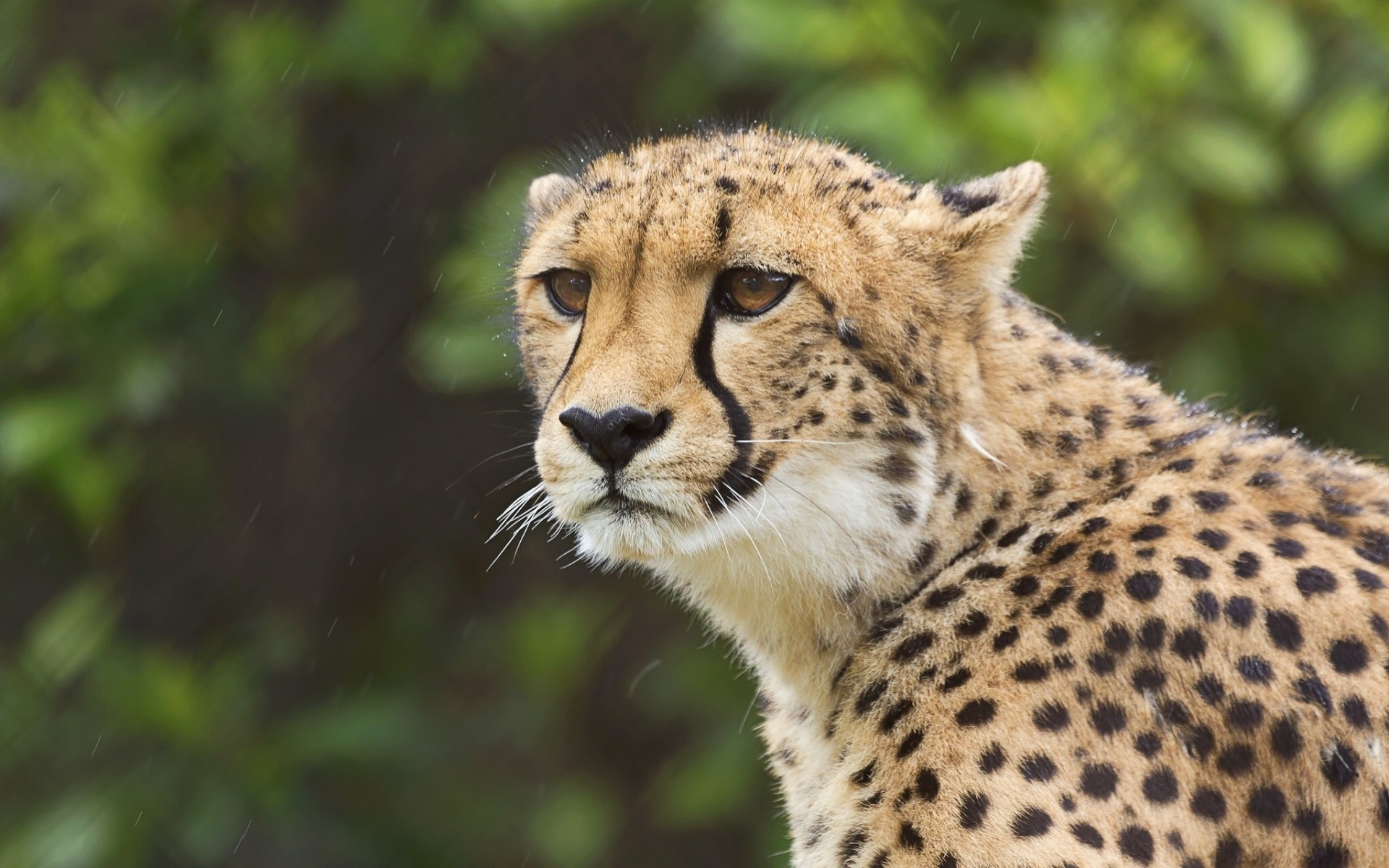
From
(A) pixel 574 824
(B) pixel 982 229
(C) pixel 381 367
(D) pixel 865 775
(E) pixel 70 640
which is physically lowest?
(E) pixel 70 640

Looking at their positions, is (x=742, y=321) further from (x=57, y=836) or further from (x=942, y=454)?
(x=57, y=836)

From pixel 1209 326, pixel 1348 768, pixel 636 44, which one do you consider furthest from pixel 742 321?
pixel 636 44

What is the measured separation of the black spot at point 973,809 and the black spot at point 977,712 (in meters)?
0.08

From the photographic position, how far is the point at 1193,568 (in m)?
1.74

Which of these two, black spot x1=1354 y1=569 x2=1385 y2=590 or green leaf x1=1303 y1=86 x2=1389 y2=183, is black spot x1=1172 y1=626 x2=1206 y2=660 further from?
green leaf x1=1303 y1=86 x2=1389 y2=183

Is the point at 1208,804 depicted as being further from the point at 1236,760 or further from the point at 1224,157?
the point at 1224,157

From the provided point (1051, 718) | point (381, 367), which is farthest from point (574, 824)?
point (1051, 718)

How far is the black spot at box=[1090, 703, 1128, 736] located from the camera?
65.4 inches

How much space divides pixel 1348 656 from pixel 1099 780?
11.3 inches

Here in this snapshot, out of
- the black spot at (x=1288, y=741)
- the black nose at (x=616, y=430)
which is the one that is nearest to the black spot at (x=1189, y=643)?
the black spot at (x=1288, y=741)

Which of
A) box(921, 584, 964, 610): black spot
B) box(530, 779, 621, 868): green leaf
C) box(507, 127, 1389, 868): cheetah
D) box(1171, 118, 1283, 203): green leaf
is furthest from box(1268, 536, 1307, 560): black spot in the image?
box(530, 779, 621, 868): green leaf

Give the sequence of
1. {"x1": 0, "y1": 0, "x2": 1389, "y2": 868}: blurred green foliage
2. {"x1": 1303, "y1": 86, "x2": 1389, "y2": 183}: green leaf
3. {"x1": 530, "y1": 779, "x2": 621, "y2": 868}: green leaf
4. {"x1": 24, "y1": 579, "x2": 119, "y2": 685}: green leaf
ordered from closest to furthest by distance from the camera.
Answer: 1. {"x1": 1303, "y1": 86, "x2": 1389, "y2": 183}: green leaf
2. {"x1": 0, "y1": 0, "x2": 1389, "y2": 868}: blurred green foliage
3. {"x1": 530, "y1": 779, "x2": 621, "y2": 868}: green leaf
4. {"x1": 24, "y1": 579, "x2": 119, "y2": 685}: green leaf

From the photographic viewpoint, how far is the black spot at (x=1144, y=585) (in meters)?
1.73

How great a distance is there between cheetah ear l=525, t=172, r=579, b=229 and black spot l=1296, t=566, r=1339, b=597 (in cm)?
101
